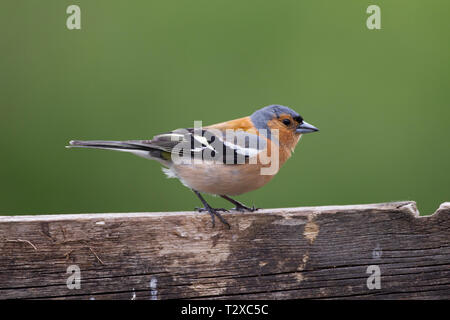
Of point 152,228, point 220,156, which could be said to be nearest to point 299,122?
point 220,156

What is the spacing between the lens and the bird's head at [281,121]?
3.77 m

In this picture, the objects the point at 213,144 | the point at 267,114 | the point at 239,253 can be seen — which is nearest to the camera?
the point at 239,253

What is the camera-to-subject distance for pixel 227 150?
11.4ft

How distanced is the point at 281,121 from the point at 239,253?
1.36m

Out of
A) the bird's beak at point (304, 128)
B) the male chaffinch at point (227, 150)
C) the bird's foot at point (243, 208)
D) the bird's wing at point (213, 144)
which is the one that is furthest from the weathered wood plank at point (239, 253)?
the bird's beak at point (304, 128)

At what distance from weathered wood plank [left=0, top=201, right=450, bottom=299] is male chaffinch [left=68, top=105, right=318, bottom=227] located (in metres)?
0.52

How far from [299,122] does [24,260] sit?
1.98 meters

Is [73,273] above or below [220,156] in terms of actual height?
A: below

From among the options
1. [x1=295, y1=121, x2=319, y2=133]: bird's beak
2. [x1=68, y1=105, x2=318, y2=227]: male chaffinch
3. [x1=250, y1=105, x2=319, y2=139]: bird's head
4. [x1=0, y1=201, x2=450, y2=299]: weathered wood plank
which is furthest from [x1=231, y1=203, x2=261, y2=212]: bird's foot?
[x1=295, y1=121, x2=319, y2=133]: bird's beak

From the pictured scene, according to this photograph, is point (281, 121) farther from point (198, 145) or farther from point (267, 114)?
point (198, 145)

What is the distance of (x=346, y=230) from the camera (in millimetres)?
2686

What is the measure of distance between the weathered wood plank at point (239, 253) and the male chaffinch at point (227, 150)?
52cm

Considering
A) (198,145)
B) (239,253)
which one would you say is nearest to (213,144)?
(198,145)
